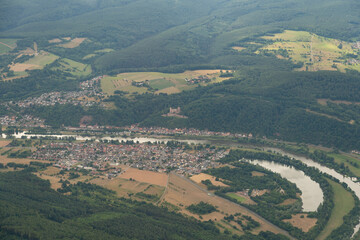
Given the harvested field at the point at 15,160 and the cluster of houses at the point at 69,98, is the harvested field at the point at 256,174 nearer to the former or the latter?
the harvested field at the point at 15,160

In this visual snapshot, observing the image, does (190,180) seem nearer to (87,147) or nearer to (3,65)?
(87,147)

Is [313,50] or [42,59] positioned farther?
[42,59]

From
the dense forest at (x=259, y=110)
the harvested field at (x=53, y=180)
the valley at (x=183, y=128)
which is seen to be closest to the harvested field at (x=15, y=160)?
the valley at (x=183, y=128)

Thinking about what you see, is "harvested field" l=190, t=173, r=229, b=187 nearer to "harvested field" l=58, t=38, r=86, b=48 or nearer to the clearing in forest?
the clearing in forest

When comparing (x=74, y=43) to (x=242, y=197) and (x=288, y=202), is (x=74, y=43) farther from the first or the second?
(x=288, y=202)

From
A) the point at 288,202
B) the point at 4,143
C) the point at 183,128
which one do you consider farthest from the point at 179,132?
the point at 288,202

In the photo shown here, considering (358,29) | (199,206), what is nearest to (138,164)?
(199,206)

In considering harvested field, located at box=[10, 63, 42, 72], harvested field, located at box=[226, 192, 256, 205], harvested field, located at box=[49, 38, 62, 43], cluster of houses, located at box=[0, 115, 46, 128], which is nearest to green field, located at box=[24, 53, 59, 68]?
harvested field, located at box=[10, 63, 42, 72]
